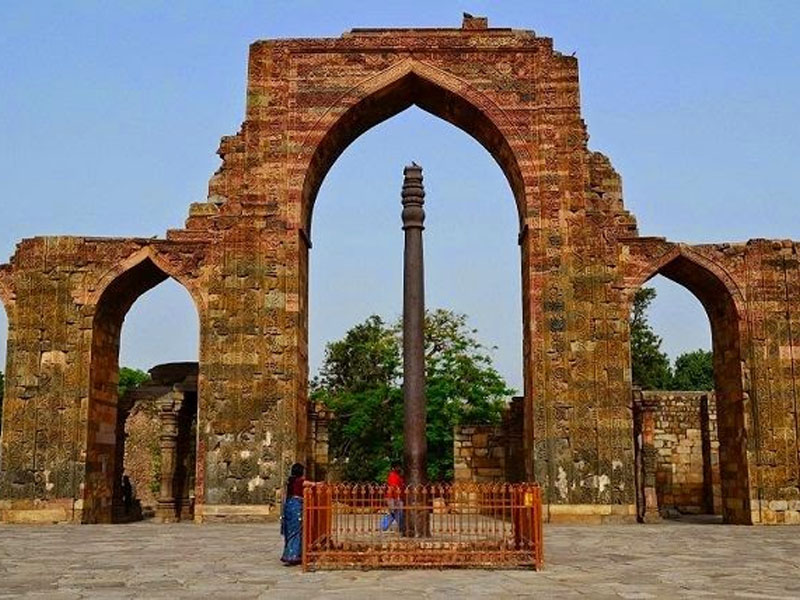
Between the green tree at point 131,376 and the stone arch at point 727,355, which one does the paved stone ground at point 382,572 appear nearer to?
the stone arch at point 727,355

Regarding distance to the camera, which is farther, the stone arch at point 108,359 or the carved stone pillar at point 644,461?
the carved stone pillar at point 644,461

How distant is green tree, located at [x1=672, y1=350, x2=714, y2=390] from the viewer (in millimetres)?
45656

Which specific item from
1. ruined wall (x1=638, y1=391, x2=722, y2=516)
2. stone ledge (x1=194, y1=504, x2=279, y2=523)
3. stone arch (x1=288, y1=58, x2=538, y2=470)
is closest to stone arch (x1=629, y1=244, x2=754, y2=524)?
stone arch (x1=288, y1=58, x2=538, y2=470)

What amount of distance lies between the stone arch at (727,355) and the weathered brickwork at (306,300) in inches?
1.8

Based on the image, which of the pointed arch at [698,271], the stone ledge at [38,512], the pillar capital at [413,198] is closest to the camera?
the pillar capital at [413,198]

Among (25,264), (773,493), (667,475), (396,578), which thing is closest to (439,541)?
(396,578)

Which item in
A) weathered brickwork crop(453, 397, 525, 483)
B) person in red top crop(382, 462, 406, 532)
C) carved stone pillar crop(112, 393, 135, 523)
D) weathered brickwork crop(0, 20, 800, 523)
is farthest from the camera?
weathered brickwork crop(453, 397, 525, 483)

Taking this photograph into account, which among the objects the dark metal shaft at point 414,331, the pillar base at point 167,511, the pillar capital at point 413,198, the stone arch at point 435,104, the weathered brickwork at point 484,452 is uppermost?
the stone arch at point 435,104

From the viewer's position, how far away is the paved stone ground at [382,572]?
6.81m

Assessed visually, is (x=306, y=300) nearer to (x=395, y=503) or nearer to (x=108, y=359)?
(x=108, y=359)

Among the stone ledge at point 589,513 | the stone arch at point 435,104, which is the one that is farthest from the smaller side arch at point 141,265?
the stone ledge at point 589,513

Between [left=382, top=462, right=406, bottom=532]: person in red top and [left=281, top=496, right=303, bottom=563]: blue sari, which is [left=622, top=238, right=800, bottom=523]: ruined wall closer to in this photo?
[left=382, top=462, right=406, bottom=532]: person in red top

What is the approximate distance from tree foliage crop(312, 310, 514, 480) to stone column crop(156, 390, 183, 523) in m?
11.8

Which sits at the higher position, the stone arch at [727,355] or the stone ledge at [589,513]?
the stone arch at [727,355]
